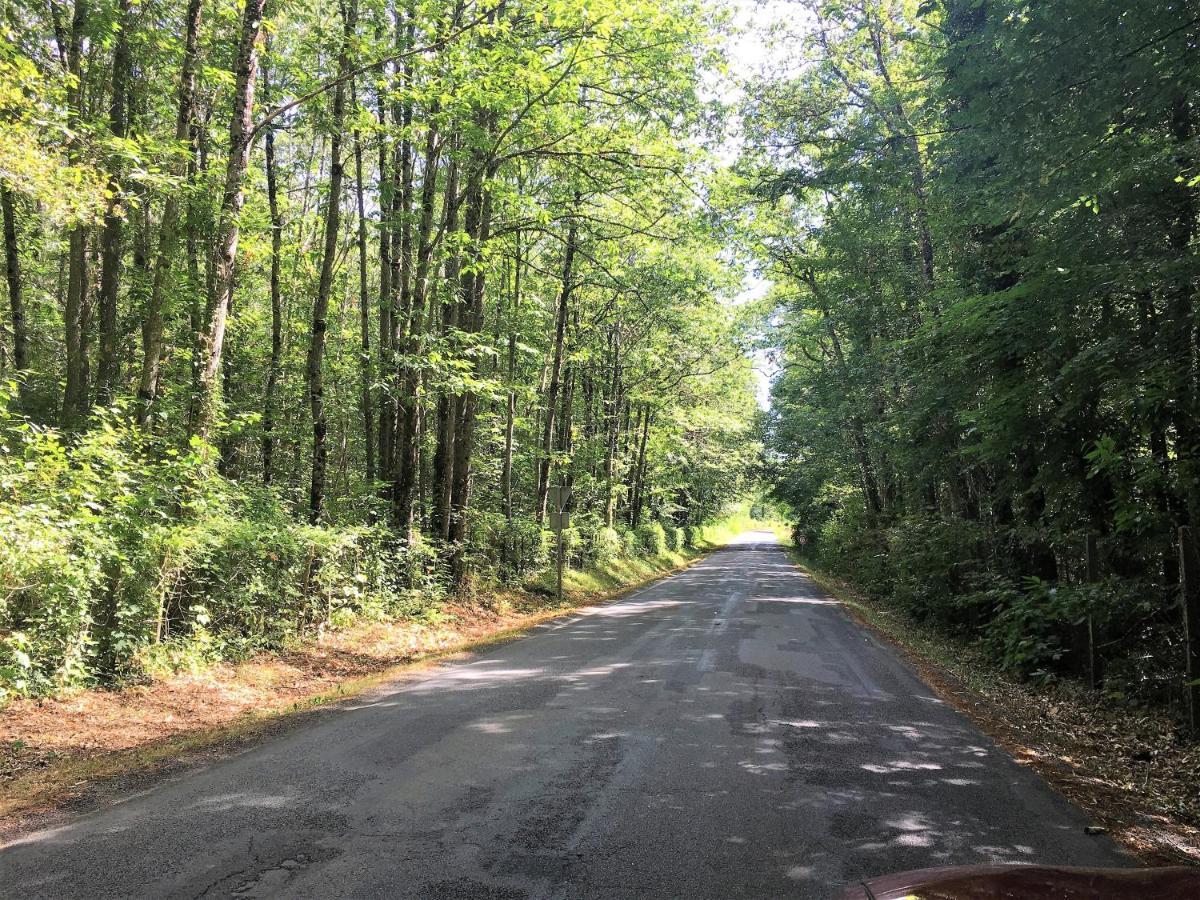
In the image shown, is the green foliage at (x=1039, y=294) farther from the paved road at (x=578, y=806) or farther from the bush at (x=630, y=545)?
the bush at (x=630, y=545)

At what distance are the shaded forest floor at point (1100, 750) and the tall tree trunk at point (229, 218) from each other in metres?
9.69

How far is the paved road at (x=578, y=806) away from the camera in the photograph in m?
3.47


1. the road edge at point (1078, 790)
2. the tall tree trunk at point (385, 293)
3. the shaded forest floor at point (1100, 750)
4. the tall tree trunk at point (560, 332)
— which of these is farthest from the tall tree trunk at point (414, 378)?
the shaded forest floor at point (1100, 750)

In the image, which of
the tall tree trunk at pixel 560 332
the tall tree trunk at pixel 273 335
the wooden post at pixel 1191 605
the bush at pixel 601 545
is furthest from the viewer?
the bush at pixel 601 545

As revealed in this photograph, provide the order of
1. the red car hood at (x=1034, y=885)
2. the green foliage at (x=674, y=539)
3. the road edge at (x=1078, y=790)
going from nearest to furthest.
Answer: the red car hood at (x=1034, y=885)
the road edge at (x=1078, y=790)
the green foliage at (x=674, y=539)

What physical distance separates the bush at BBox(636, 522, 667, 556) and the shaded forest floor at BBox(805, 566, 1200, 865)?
20983 millimetres

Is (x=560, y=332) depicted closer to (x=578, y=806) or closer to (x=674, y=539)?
(x=578, y=806)

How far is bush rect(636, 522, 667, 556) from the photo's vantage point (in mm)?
31133

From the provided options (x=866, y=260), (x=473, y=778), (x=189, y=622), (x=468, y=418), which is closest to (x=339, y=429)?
(x=468, y=418)

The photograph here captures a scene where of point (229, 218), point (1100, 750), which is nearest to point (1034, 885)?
point (1100, 750)

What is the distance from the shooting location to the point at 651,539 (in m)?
32.8

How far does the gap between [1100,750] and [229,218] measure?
11.1 m

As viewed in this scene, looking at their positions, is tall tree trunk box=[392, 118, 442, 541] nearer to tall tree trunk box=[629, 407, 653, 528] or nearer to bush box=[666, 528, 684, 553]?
tall tree trunk box=[629, 407, 653, 528]

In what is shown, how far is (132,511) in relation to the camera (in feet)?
24.1
